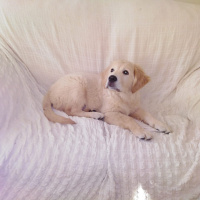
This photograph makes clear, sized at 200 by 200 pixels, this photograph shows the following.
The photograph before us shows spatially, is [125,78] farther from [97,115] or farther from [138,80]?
[97,115]

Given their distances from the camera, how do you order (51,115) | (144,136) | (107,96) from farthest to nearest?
(107,96)
(51,115)
(144,136)

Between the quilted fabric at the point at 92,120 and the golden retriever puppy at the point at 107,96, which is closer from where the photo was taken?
the quilted fabric at the point at 92,120

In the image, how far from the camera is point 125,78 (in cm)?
154

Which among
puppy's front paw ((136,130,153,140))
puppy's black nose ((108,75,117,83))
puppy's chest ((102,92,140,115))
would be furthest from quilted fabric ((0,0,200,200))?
puppy's black nose ((108,75,117,83))

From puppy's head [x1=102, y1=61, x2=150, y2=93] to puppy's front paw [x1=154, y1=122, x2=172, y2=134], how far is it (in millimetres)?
314

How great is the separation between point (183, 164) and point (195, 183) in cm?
14

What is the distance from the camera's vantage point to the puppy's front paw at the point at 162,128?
1.45 meters

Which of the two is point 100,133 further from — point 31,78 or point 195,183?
point 31,78

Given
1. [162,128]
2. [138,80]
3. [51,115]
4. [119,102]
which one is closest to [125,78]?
[138,80]

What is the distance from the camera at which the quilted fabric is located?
1180 millimetres

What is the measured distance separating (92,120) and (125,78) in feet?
1.33

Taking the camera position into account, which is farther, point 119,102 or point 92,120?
point 119,102

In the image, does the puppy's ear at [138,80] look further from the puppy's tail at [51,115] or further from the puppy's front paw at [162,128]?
the puppy's tail at [51,115]

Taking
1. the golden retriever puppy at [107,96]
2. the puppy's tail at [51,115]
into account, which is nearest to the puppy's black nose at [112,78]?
the golden retriever puppy at [107,96]
